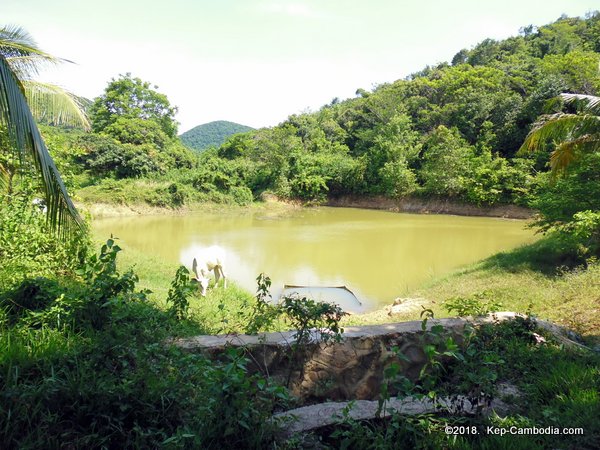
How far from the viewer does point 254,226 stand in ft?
66.9

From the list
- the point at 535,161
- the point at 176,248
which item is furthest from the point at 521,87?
the point at 176,248

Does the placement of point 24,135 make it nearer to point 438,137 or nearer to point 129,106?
point 438,137

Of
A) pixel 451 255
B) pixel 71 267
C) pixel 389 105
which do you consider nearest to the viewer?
pixel 71 267

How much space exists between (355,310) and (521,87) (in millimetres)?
28630

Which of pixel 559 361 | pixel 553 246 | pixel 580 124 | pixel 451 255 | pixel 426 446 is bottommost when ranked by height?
pixel 451 255

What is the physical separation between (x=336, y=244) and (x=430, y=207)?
13.6m

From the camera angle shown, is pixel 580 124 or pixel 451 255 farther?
pixel 451 255

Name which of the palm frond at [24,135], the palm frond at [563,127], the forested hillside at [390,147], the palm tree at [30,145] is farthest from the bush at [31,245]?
the forested hillside at [390,147]

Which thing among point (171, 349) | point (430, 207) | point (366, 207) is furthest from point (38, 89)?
point (366, 207)

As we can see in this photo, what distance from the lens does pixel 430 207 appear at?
26.4 m

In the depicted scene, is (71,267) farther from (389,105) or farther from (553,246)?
(389,105)

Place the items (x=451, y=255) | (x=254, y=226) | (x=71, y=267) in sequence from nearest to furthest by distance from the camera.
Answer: (x=71, y=267) < (x=451, y=255) < (x=254, y=226)

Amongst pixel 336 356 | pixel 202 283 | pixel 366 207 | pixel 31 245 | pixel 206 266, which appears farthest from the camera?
pixel 366 207

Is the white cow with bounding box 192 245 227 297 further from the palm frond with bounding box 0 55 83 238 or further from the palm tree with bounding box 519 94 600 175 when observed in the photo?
the palm tree with bounding box 519 94 600 175
